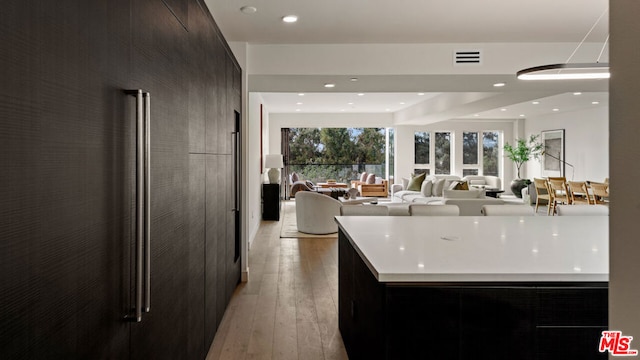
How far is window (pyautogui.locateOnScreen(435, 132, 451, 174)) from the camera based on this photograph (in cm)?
1305

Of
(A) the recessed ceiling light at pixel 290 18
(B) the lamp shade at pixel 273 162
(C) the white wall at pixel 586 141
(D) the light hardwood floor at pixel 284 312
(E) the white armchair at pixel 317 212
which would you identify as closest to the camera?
(D) the light hardwood floor at pixel 284 312

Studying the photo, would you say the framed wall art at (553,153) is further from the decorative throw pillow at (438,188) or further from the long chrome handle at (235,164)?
the long chrome handle at (235,164)

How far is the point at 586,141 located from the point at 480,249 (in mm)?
9887

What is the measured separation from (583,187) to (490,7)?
5.81 meters

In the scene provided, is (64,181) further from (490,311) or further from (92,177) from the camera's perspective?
(490,311)

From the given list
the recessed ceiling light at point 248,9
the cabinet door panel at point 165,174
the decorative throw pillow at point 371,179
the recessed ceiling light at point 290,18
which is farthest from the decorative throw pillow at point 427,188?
the cabinet door panel at point 165,174

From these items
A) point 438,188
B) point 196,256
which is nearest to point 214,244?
point 196,256

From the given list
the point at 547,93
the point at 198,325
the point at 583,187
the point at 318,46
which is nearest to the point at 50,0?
the point at 198,325

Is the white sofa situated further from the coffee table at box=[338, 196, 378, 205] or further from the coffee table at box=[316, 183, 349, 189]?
the coffee table at box=[316, 183, 349, 189]

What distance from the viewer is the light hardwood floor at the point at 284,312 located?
2.82 metres

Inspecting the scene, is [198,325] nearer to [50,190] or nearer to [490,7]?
[50,190]

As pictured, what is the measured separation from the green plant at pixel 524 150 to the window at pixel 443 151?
1.64 metres

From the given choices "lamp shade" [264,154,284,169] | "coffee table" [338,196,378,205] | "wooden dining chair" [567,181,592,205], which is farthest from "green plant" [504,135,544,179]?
"lamp shade" [264,154,284,169]

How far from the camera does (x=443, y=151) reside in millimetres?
13086
